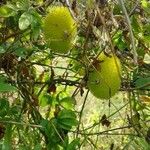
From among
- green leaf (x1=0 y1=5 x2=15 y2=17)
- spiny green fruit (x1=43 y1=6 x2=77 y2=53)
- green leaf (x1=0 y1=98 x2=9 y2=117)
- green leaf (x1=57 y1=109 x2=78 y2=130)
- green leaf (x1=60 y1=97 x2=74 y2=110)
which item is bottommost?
green leaf (x1=57 y1=109 x2=78 y2=130)

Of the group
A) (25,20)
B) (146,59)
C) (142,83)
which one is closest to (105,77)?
(142,83)

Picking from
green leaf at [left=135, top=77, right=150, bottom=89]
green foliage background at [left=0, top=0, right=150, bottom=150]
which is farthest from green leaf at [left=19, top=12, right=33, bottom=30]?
green leaf at [left=135, top=77, right=150, bottom=89]

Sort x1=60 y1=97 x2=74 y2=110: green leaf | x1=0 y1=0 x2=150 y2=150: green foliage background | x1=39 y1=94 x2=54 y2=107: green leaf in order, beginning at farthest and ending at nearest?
x1=39 y1=94 x2=54 y2=107: green leaf, x1=60 y1=97 x2=74 y2=110: green leaf, x1=0 y1=0 x2=150 y2=150: green foliage background

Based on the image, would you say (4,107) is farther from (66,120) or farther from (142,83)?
(142,83)

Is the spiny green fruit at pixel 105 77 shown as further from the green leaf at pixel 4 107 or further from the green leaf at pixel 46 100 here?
the green leaf at pixel 46 100

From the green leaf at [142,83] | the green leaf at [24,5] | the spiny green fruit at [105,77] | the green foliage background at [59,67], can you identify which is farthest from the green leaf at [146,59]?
the green leaf at [24,5]

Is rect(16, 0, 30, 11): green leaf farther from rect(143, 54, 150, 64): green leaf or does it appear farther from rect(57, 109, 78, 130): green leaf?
rect(143, 54, 150, 64): green leaf

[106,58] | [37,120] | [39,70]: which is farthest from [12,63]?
[39,70]
